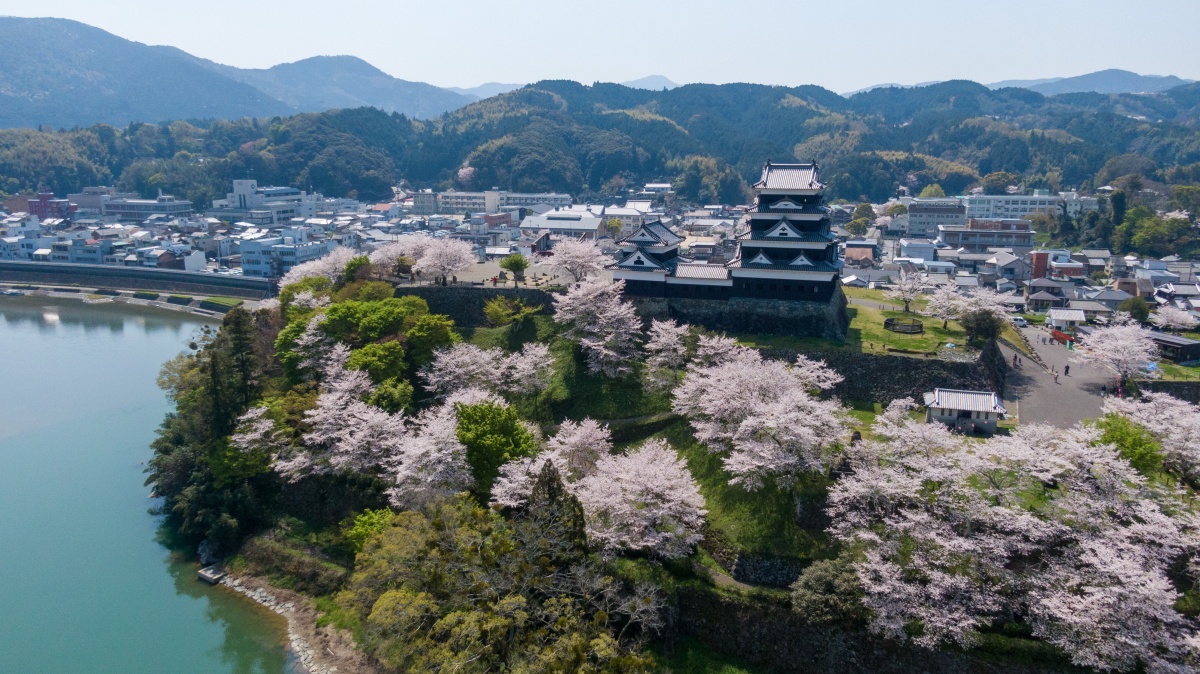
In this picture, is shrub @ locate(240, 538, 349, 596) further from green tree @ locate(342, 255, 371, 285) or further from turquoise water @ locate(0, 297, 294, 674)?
green tree @ locate(342, 255, 371, 285)

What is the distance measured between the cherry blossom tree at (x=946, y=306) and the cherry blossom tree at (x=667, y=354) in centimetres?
1095

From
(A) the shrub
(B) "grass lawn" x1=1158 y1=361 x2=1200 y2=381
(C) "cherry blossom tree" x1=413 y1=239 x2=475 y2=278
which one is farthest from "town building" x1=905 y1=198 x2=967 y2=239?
(A) the shrub

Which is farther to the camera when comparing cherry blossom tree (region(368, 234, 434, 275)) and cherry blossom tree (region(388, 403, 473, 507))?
cherry blossom tree (region(368, 234, 434, 275))

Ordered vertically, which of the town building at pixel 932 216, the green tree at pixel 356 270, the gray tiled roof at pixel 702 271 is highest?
the town building at pixel 932 216

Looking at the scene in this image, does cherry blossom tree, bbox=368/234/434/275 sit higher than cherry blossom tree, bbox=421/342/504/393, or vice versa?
cherry blossom tree, bbox=368/234/434/275

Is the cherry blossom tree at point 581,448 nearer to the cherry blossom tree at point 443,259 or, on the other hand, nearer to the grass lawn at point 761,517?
the grass lawn at point 761,517

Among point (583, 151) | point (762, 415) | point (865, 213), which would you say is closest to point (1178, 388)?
point (762, 415)

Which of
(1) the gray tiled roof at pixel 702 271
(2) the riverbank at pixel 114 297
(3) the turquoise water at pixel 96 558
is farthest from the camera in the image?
(2) the riverbank at pixel 114 297

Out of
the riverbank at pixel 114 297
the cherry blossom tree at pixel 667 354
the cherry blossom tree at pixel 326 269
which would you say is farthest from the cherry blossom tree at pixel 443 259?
the riverbank at pixel 114 297

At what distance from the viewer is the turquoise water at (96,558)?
18281 millimetres

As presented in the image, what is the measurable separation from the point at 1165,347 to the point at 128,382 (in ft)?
155

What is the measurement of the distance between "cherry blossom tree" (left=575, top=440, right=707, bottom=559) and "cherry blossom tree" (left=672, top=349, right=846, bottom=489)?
1723mm

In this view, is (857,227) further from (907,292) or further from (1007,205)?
(907,292)

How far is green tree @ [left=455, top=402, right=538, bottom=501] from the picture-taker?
1964 centimetres
